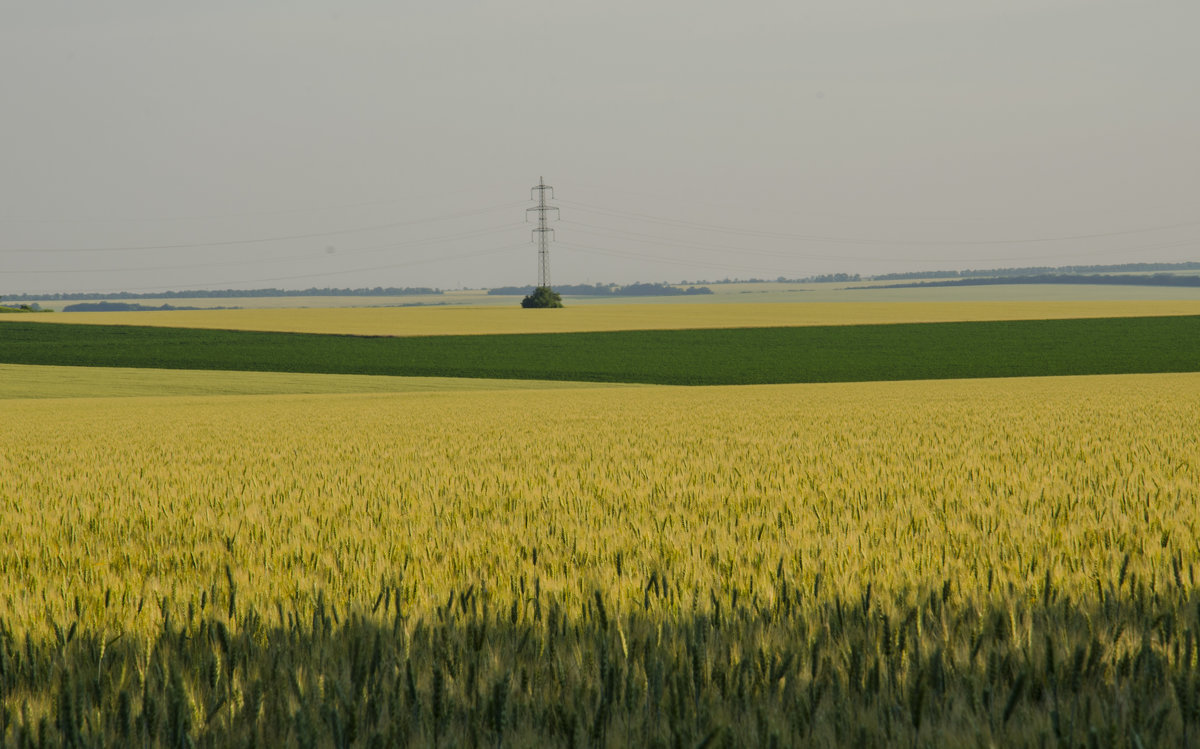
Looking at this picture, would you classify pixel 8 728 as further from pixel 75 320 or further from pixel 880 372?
pixel 75 320

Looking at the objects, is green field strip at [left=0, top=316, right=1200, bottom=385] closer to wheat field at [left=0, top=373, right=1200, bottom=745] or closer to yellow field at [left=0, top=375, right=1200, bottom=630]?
yellow field at [left=0, top=375, right=1200, bottom=630]

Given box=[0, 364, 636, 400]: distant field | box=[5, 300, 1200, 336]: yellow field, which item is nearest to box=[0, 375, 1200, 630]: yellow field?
box=[0, 364, 636, 400]: distant field

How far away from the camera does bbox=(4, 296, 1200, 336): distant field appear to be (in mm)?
67000

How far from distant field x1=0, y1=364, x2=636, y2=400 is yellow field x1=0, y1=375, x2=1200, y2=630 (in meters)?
20.8

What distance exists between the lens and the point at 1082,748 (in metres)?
2.53

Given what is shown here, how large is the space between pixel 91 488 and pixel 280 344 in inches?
1880

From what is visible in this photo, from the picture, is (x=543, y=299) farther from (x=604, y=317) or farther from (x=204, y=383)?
(x=204, y=383)

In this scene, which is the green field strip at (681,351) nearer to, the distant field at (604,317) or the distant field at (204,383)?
the distant field at (204,383)

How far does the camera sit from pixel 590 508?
7.30m

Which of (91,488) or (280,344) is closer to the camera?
(91,488)

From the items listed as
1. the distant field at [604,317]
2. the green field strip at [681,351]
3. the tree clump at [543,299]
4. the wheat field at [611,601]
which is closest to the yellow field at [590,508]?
the wheat field at [611,601]

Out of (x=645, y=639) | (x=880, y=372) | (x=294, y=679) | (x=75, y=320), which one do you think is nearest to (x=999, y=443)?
(x=645, y=639)

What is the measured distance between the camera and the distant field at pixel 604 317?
67.0 meters

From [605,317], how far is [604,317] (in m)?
0.08
